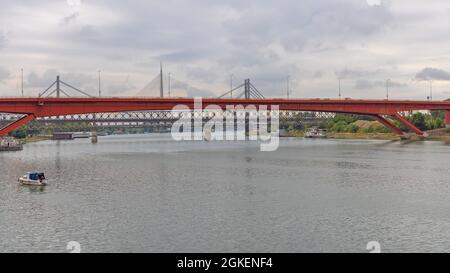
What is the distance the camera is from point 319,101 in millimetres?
129000

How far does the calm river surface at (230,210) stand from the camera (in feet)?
112

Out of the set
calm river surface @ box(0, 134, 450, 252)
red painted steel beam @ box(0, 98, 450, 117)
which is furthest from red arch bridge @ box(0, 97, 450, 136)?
calm river surface @ box(0, 134, 450, 252)

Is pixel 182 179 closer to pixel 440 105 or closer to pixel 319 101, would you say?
pixel 319 101

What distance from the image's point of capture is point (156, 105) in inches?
4424

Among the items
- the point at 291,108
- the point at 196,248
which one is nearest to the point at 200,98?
the point at 291,108

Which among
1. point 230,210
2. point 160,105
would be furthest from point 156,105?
point 230,210

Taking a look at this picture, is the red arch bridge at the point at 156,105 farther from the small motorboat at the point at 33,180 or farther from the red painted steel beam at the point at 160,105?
the small motorboat at the point at 33,180

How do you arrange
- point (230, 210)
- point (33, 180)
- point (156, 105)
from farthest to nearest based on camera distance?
point (156, 105) → point (33, 180) → point (230, 210)

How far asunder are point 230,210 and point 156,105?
232ft

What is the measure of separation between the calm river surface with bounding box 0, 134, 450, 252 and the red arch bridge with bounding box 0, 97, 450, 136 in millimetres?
23610

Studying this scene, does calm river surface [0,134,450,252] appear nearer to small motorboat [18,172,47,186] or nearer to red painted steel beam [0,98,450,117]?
small motorboat [18,172,47,186]

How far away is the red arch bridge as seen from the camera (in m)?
98.6

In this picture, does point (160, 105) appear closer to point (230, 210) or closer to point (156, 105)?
point (156, 105)

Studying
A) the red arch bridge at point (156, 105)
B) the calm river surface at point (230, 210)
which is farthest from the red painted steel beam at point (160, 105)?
the calm river surface at point (230, 210)
